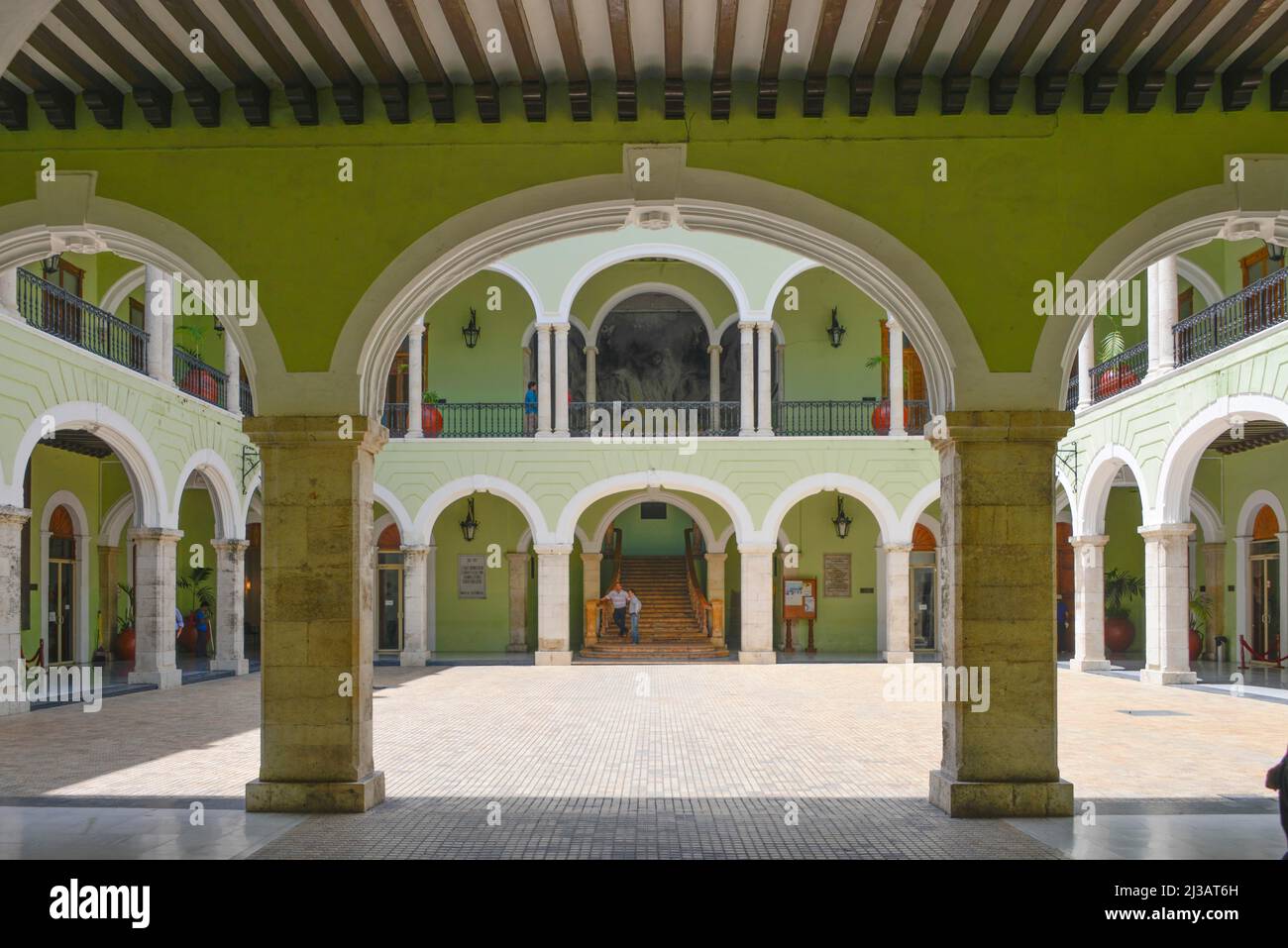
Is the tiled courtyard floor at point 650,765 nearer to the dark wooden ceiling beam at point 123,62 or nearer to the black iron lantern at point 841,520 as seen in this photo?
the dark wooden ceiling beam at point 123,62

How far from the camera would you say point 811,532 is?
23.8m

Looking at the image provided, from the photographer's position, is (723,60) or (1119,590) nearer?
(723,60)

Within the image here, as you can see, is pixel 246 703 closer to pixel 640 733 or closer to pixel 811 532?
pixel 640 733

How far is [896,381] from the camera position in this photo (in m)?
21.7

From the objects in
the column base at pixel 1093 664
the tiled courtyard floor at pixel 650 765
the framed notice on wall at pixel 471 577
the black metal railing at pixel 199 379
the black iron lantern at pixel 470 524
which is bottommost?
the column base at pixel 1093 664

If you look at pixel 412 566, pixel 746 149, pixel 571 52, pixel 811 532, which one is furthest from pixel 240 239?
pixel 811 532

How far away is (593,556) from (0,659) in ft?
39.3

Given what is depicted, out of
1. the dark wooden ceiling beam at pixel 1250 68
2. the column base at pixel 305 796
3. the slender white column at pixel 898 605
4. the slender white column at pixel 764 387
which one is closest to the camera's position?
the dark wooden ceiling beam at pixel 1250 68

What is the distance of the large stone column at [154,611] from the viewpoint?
16.8 meters

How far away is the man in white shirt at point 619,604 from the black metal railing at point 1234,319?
10781mm

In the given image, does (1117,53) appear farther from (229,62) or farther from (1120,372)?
(1120,372)

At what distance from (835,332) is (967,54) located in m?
17.5

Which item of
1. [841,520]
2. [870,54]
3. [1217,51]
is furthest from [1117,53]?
[841,520]

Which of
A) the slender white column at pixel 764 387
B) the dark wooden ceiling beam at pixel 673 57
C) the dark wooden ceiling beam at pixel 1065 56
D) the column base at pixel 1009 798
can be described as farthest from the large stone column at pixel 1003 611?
the slender white column at pixel 764 387
